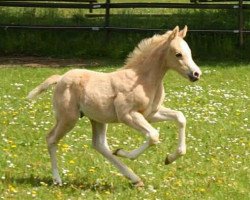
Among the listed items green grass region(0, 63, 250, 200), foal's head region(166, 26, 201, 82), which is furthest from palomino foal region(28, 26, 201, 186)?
green grass region(0, 63, 250, 200)

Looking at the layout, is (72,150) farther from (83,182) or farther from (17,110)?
(17,110)

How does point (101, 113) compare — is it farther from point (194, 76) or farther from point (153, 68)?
point (194, 76)

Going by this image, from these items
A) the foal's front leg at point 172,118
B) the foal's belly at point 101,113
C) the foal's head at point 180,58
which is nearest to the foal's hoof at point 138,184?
the foal's front leg at point 172,118

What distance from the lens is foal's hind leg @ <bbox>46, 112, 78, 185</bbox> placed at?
8.27m

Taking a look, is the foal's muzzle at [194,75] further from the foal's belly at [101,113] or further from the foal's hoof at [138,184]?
the foal's hoof at [138,184]

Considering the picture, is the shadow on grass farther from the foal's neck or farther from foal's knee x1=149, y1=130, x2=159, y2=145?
the foal's neck

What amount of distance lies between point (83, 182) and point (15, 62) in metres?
13.7

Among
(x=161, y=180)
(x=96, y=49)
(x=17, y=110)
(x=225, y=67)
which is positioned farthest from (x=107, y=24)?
(x=161, y=180)

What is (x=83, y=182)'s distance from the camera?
27.5 ft

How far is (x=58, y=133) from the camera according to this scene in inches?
332

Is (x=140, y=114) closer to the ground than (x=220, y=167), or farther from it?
farther from it

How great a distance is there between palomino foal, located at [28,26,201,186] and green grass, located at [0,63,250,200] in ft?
1.20

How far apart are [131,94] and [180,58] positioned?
0.72 meters

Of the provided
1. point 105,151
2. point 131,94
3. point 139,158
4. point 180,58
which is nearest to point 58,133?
point 105,151
